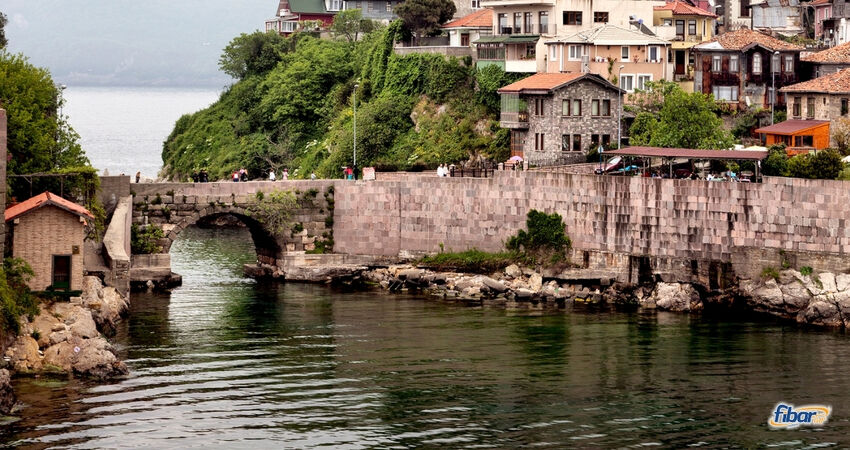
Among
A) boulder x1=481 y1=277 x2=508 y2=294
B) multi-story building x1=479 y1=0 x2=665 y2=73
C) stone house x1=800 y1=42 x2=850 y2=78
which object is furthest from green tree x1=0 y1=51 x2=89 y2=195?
stone house x1=800 y1=42 x2=850 y2=78

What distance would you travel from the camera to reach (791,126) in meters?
85.0

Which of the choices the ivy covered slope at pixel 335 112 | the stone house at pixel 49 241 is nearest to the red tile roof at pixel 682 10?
the ivy covered slope at pixel 335 112

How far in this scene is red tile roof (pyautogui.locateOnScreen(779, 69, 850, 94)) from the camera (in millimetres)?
83500

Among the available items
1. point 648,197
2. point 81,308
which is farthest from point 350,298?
point 81,308

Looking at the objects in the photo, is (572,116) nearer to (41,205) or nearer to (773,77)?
(773,77)

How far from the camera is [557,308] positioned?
7206 centimetres

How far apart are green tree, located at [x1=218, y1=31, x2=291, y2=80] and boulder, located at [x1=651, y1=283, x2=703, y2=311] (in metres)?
63.9

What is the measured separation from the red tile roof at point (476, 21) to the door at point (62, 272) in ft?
164

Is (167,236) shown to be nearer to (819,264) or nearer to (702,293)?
(702,293)

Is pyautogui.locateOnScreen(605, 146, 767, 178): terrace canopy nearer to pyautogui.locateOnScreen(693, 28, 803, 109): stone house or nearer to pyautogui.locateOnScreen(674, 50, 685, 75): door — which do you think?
pyautogui.locateOnScreen(693, 28, 803, 109): stone house

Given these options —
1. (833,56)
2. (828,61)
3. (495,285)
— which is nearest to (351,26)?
(833,56)

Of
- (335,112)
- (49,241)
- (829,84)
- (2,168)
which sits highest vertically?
(335,112)

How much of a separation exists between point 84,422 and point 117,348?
1245cm

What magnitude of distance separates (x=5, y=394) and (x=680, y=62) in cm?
6008
